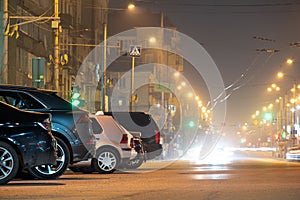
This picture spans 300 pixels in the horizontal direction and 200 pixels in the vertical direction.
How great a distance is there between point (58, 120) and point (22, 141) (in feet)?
8.12

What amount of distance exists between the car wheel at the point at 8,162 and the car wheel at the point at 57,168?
2.02 metres

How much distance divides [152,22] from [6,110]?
111 metres

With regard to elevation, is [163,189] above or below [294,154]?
below

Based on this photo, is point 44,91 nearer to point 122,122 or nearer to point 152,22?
point 122,122

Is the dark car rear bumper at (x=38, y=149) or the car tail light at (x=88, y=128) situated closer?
the dark car rear bumper at (x=38, y=149)

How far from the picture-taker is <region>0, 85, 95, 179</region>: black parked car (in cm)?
1733

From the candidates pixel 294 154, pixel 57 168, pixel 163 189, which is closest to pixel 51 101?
pixel 57 168

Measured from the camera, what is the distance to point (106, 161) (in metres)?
21.2

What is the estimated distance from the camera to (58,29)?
33.3 metres

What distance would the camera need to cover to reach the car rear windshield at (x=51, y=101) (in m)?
17.5

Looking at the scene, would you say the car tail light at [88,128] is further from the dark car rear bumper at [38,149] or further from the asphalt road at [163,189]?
the dark car rear bumper at [38,149]

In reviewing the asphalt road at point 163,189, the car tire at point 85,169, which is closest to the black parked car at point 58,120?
the asphalt road at point 163,189

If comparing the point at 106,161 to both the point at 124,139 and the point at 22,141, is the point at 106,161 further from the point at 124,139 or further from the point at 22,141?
the point at 22,141

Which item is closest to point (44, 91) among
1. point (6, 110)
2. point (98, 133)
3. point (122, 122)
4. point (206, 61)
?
point (6, 110)
